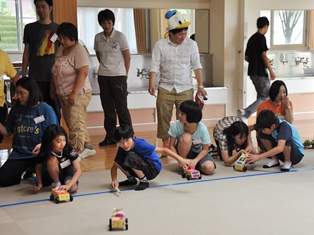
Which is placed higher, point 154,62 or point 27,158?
point 154,62

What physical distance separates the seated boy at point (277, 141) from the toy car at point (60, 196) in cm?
162

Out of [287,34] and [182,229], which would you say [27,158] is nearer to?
[182,229]

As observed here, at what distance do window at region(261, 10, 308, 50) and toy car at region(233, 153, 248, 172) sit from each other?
3192 millimetres

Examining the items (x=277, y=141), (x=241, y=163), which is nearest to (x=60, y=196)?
(x=241, y=163)

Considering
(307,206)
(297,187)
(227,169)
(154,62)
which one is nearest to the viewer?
(307,206)

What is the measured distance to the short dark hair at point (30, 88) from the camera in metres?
3.77

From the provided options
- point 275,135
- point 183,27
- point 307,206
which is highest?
point 183,27

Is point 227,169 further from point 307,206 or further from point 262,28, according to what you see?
point 262,28

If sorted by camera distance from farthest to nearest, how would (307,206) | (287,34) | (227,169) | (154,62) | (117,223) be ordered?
(287,34), (154,62), (227,169), (307,206), (117,223)

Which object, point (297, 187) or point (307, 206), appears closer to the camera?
point (307, 206)

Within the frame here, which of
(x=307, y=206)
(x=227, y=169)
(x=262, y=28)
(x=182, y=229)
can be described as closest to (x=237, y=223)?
(x=182, y=229)

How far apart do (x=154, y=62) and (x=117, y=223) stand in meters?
2.14

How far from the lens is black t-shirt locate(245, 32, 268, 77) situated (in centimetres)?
583

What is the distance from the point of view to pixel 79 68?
14.8ft
